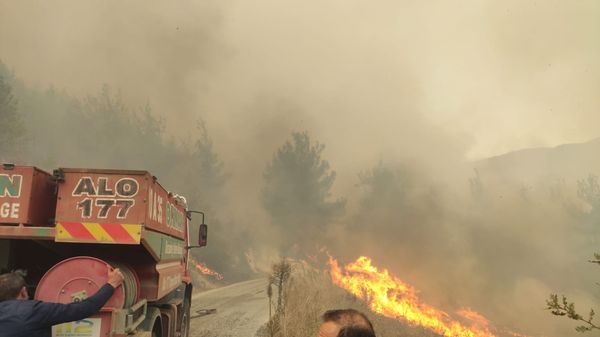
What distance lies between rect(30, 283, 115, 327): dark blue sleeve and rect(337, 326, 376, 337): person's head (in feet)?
7.87

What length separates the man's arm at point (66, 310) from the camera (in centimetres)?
316

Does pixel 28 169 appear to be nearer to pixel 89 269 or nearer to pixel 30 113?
pixel 89 269

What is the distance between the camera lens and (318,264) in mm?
30672

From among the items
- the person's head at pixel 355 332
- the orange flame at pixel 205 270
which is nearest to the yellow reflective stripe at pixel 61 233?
the person's head at pixel 355 332

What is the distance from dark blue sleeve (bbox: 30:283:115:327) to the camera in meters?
3.15

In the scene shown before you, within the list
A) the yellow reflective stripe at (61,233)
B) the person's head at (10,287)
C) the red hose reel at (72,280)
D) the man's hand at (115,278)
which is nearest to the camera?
the person's head at (10,287)

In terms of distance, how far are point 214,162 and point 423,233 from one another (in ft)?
64.4

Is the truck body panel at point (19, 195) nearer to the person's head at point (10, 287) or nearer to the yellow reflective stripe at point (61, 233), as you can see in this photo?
the yellow reflective stripe at point (61, 233)

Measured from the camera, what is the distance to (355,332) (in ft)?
6.23

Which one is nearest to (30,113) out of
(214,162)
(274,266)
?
(214,162)

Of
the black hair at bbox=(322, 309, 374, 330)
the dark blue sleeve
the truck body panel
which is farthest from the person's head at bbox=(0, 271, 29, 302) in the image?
the black hair at bbox=(322, 309, 374, 330)

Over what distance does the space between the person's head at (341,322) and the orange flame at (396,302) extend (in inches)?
607

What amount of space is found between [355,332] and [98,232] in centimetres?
332

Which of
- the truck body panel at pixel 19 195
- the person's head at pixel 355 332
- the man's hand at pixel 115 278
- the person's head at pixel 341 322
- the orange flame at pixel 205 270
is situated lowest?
the person's head at pixel 355 332
